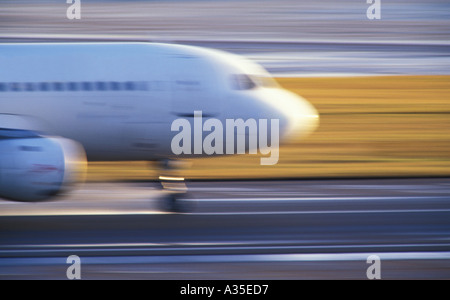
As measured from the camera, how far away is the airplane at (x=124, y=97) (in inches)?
419

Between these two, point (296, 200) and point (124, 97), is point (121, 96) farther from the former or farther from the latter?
point (296, 200)

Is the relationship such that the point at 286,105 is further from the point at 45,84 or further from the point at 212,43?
the point at 212,43

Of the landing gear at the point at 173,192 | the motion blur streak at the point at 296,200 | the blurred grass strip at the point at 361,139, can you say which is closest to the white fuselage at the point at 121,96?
the landing gear at the point at 173,192

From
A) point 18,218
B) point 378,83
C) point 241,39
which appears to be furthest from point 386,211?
point 241,39

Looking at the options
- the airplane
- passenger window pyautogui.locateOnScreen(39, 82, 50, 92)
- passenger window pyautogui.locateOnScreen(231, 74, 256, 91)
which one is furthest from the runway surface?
passenger window pyautogui.locateOnScreen(231, 74, 256, 91)

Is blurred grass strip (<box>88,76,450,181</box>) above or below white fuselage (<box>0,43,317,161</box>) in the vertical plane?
above

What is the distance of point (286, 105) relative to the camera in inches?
437

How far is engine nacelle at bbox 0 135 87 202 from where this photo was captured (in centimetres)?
940

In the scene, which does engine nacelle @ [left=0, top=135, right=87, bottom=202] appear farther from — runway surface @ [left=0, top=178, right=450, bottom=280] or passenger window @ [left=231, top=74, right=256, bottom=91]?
passenger window @ [left=231, top=74, right=256, bottom=91]

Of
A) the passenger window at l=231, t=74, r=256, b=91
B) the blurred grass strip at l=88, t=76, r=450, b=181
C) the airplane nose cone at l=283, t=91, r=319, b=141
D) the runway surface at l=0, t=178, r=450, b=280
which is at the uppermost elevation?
the blurred grass strip at l=88, t=76, r=450, b=181

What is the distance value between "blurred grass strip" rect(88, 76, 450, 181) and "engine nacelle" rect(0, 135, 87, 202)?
3.18m

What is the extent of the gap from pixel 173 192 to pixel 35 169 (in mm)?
2663

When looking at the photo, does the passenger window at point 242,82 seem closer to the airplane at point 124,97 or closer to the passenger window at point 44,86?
the airplane at point 124,97

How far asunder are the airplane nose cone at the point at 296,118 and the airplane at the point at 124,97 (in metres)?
0.02
